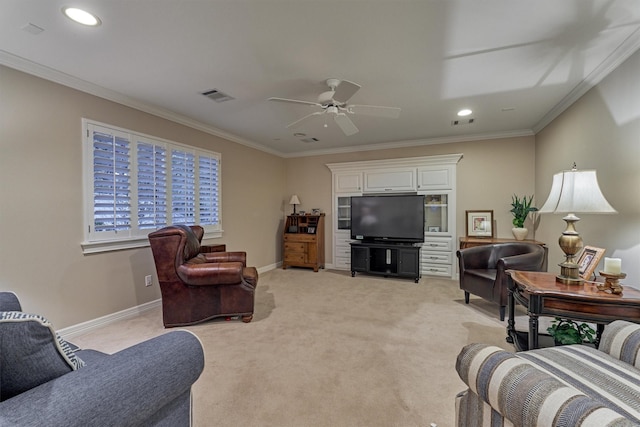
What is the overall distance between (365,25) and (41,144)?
2966 mm

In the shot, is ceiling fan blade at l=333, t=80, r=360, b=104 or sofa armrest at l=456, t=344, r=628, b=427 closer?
sofa armrest at l=456, t=344, r=628, b=427

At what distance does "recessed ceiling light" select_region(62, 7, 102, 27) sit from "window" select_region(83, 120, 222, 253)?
1271mm

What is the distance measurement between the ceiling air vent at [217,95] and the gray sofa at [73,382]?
107 inches

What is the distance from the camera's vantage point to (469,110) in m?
3.66

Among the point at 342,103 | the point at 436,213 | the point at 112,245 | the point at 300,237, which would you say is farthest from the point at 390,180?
the point at 112,245

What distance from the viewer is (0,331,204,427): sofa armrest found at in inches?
29.4

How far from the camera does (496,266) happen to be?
11.4 ft

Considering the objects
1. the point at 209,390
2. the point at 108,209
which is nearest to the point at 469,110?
the point at 209,390

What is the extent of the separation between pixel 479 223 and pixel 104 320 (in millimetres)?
5406

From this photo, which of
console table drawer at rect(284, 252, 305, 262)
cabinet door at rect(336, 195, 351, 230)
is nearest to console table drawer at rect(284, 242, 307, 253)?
console table drawer at rect(284, 252, 305, 262)

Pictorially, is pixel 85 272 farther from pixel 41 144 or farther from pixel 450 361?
pixel 450 361

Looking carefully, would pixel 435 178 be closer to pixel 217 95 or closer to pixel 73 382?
pixel 217 95

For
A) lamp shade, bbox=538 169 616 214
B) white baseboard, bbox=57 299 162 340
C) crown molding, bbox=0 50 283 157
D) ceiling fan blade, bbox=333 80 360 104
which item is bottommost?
white baseboard, bbox=57 299 162 340

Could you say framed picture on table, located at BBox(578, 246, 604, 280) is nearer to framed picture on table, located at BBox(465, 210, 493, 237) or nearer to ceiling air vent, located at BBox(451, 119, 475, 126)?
ceiling air vent, located at BBox(451, 119, 475, 126)
